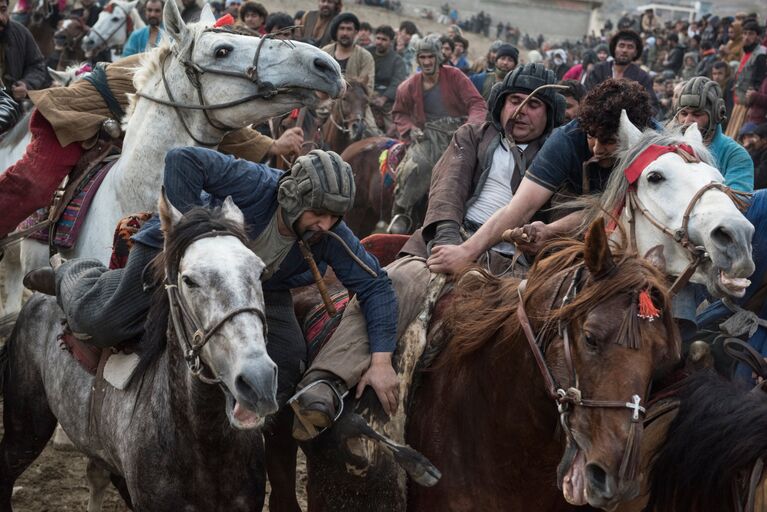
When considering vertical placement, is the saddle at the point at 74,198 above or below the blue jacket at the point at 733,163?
Answer: below

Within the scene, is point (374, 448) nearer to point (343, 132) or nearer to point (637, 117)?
point (637, 117)

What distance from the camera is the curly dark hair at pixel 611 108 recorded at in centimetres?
417

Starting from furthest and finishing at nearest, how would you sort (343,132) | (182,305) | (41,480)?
(343,132) → (41,480) → (182,305)

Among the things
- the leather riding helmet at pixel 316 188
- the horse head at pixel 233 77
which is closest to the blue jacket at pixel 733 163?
the horse head at pixel 233 77

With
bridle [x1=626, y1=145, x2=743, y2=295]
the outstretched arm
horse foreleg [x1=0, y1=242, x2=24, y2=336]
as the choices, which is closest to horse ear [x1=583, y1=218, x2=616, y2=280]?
bridle [x1=626, y1=145, x2=743, y2=295]

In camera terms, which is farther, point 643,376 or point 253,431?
point 253,431

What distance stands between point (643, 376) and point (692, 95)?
10.6ft

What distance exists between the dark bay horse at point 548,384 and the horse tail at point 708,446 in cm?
43

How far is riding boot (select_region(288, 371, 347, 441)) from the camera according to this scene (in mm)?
3704

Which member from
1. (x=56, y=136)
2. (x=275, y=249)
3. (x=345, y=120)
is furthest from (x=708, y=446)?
(x=345, y=120)

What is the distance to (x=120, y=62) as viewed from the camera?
5902 mm

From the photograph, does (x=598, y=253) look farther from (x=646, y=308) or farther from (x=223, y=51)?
(x=223, y=51)

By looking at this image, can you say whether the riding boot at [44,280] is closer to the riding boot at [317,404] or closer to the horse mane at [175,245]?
the horse mane at [175,245]

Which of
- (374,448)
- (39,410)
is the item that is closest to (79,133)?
(39,410)
